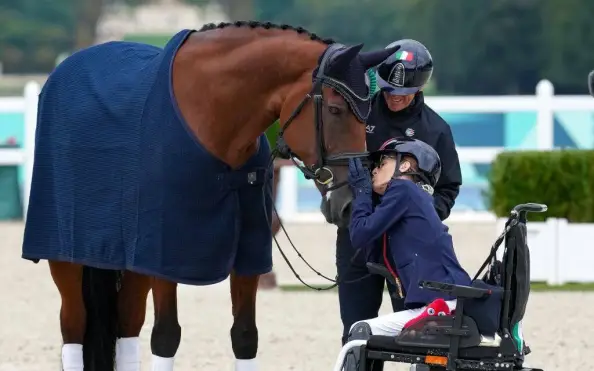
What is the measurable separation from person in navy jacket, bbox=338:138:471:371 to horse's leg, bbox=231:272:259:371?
2.35 feet

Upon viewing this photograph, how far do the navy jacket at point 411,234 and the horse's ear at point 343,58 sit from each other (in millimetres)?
404

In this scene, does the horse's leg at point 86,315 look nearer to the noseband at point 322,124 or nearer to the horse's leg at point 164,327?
the horse's leg at point 164,327

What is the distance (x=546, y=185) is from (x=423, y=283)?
5.78m

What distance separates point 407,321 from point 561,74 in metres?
27.0

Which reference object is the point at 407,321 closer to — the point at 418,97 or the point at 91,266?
the point at 418,97

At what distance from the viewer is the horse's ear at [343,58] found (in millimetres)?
4496

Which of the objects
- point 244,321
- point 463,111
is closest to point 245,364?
point 244,321

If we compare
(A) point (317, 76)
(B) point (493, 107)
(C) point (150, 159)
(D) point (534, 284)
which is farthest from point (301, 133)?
(B) point (493, 107)

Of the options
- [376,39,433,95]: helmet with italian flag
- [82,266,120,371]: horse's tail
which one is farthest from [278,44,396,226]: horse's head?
[82,266,120,371]: horse's tail

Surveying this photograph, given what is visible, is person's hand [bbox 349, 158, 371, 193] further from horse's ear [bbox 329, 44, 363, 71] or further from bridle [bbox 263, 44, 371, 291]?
horse's ear [bbox 329, 44, 363, 71]

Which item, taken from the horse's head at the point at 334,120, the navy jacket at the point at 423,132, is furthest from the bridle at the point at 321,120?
the navy jacket at the point at 423,132

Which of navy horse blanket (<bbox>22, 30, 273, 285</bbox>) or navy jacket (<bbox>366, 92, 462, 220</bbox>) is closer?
navy horse blanket (<bbox>22, 30, 273, 285</bbox>)

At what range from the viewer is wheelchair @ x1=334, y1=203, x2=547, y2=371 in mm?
4332

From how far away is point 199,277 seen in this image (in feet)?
16.0
